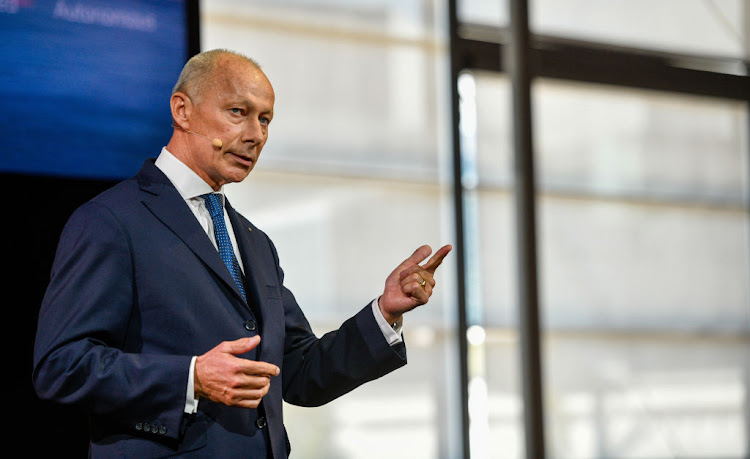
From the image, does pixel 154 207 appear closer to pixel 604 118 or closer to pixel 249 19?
pixel 249 19

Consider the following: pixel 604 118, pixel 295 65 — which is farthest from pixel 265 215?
pixel 604 118

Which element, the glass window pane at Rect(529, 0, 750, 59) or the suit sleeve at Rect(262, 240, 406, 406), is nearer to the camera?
the suit sleeve at Rect(262, 240, 406, 406)

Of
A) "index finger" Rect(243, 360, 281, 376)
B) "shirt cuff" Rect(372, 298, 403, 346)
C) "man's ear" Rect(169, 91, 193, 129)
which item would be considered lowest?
"index finger" Rect(243, 360, 281, 376)

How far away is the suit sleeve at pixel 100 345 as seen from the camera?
159 centimetres

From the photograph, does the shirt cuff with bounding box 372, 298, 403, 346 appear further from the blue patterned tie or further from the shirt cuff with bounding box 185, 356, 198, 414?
the shirt cuff with bounding box 185, 356, 198, 414

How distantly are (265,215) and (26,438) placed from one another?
57.2 inches

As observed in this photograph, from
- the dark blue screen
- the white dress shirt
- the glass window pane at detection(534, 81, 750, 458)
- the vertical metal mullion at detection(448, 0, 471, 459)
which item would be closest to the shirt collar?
the white dress shirt

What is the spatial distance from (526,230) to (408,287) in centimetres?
235

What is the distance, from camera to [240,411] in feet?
5.83

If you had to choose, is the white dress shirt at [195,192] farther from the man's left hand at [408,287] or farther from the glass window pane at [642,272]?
the glass window pane at [642,272]

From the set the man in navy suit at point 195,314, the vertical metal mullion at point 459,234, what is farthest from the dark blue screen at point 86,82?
the vertical metal mullion at point 459,234

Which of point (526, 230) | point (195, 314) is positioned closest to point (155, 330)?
point (195, 314)

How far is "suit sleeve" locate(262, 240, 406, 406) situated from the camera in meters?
1.90

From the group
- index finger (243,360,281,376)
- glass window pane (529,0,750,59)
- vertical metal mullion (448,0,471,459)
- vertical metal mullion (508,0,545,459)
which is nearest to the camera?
index finger (243,360,281,376)
